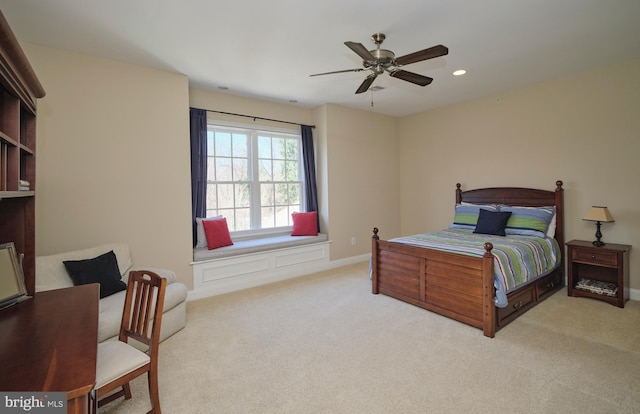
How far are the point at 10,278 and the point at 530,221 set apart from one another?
4.96 m

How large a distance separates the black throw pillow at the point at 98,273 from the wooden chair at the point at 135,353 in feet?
2.98

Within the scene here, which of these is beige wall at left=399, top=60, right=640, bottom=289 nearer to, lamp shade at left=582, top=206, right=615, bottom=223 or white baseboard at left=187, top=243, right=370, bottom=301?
lamp shade at left=582, top=206, right=615, bottom=223

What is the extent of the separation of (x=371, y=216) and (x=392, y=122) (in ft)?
6.27

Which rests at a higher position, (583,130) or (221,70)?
(221,70)

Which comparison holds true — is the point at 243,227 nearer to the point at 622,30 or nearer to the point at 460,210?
the point at 460,210

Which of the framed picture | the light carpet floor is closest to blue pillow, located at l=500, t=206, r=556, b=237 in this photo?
the light carpet floor

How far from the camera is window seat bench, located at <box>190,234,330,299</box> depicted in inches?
153

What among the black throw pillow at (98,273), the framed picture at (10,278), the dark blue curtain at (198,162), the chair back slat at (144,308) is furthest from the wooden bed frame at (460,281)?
the framed picture at (10,278)

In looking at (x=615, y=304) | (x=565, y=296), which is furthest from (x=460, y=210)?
(x=615, y=304)

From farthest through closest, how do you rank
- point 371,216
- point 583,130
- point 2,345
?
point 371,216
point 583,130
point 2,345

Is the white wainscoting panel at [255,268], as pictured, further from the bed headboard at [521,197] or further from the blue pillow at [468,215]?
the bed headboard at [521,197]

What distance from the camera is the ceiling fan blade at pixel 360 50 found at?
7.33ft

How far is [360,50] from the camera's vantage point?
91.9 inches

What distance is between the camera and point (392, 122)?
5992 mm
